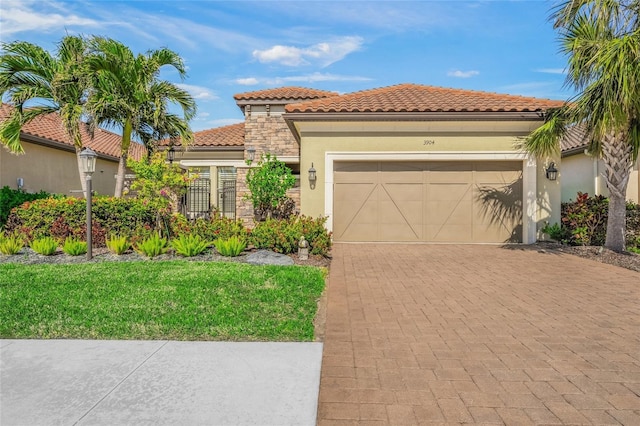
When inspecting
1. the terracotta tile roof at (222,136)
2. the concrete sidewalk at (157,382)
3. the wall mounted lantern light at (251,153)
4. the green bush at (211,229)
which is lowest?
the concrete sidewalk at (157,382)

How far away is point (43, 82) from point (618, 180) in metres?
16.5

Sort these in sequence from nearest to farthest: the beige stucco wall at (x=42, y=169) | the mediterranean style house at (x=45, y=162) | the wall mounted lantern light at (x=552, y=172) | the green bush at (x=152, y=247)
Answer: the green bush at (x=152, y=247) < the wall mounted lantern light at (x=552, y=172) < the beige stucco wall at (x=42, y=169) < the mediterranean style house at (x=45, y=162)

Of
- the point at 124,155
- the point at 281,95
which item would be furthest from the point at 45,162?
the point at 281,95

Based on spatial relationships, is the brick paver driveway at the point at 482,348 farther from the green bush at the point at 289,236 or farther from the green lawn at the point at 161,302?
the green bush at the point at 289,236

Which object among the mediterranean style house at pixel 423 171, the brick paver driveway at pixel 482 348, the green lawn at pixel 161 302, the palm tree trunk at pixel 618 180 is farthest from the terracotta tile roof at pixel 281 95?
the palm tree trunk at pixel 618 180

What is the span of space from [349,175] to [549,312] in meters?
8.04

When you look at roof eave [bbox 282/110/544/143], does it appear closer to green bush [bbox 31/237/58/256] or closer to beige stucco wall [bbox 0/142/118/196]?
green bush [bbox 31/237/58/256]

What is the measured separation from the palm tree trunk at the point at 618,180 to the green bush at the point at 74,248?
13.2m

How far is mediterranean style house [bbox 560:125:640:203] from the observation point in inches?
535

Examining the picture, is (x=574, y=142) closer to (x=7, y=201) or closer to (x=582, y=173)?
(x=582, y=173)

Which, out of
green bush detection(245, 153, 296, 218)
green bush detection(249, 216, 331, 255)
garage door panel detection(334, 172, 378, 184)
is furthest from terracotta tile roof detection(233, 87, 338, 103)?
green bush detection(249, 216, 331, 255)

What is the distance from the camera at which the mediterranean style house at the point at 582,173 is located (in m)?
13.6

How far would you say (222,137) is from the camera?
18781mm

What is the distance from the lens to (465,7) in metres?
9.75
